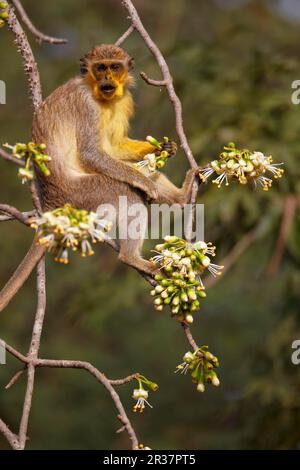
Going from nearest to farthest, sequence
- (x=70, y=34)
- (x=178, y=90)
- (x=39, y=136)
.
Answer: (x=39, y=136) < (x=178, y=90) < (x=70, y=34)

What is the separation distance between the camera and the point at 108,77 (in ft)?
17.3

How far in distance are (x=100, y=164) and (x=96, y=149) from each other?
0.09 meters

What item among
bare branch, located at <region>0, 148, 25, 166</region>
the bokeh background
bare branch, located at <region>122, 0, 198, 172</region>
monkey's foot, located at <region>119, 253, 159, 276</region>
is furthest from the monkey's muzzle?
bare branch, located at <region>0, 148, 25, 166</region>

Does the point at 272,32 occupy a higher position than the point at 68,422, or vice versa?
the point at 272,32

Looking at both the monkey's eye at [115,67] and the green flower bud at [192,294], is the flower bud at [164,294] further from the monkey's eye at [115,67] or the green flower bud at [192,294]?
the monkey's eye at [115,67]

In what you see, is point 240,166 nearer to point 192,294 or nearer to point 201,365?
point 192,294

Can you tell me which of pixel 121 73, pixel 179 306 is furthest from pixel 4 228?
pixel 179 306

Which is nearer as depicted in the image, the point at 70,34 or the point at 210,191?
the point at 210,191

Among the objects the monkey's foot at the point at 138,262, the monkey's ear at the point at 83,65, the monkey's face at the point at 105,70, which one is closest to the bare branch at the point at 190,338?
the monkey's foot at the point at 138,262

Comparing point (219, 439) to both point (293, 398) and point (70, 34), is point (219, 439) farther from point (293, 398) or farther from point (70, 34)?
point (70, 34)

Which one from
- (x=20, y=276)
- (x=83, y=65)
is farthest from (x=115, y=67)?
(x=20, y=276)

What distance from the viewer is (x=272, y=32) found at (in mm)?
9422

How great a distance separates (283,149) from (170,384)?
856cm

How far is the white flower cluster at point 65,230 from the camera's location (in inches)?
127
